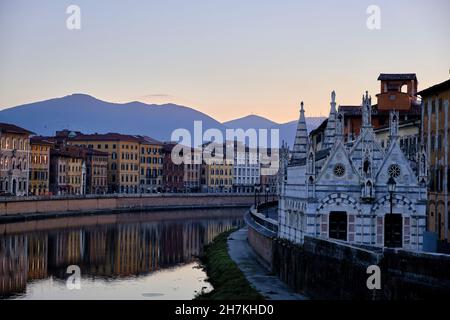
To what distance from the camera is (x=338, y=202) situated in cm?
4162

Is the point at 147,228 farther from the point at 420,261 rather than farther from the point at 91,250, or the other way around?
the point at 420,261

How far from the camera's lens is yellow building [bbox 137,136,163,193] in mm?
173875

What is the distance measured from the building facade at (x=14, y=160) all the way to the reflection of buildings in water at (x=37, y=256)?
32331 mm

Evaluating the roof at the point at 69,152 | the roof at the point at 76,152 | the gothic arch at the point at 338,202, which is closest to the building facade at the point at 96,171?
the roof at the point at 76,152

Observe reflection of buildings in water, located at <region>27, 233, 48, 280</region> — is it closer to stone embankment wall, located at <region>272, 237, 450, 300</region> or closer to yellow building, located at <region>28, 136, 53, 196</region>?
stone embankment wall, located at <region>272, 237, 450, 300</region>

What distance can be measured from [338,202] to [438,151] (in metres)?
13.5

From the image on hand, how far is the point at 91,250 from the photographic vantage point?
74188 millimetres

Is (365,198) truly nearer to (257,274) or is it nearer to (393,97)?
(257,274)

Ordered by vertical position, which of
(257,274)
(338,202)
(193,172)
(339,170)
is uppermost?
(193,172)

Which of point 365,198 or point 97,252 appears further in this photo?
point 97,252

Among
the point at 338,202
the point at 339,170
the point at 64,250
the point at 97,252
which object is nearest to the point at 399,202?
the point at 338,202

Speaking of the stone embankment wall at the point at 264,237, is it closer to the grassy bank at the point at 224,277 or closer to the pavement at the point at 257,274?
the pavement at the point at 257,274

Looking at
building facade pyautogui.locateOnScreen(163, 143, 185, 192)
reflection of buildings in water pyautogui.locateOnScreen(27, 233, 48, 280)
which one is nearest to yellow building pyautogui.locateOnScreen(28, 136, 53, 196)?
reflection of buildings in water pyautogui.locateOnScreen(27, 233, 48, 280)

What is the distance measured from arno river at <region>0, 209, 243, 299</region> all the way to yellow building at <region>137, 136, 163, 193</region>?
60.0 m
